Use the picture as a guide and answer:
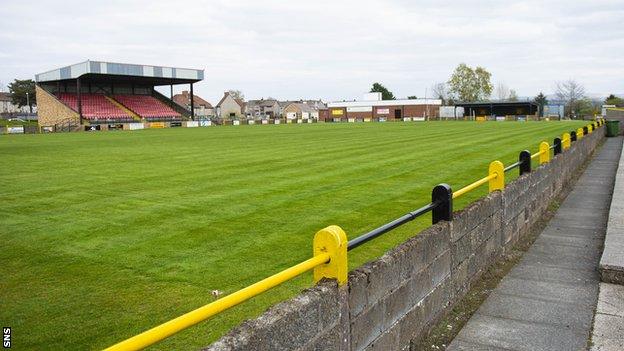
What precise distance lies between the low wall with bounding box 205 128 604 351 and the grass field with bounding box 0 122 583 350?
4.62ft

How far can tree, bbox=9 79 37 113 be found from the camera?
367 feet

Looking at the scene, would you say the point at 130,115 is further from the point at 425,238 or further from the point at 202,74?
the point at 425,238

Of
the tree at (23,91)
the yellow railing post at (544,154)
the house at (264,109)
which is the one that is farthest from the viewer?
the house at (264,109)

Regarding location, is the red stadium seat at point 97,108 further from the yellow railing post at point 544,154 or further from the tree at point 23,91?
the yellow railing post at point 544,154

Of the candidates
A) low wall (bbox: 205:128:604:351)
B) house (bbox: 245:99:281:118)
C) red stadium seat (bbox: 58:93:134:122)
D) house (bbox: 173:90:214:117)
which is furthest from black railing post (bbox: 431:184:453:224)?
house (bbox: 245:99:281:118)

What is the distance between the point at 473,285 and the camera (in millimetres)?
6441

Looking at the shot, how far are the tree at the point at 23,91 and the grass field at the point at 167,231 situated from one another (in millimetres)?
107618

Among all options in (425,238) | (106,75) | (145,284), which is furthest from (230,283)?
(106,75)

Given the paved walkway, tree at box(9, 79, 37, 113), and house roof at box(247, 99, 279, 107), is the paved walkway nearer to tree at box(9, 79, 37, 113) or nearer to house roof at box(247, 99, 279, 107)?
tree at box(9, 79, 37, 113)

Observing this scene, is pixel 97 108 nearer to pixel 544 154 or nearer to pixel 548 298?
pixel 544 154

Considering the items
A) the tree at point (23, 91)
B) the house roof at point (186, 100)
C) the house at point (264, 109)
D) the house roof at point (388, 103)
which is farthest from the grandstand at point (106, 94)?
the house at point (264, 109)

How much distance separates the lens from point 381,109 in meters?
108

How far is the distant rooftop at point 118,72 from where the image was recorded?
62.0 meters

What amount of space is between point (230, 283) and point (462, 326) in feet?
8.33
